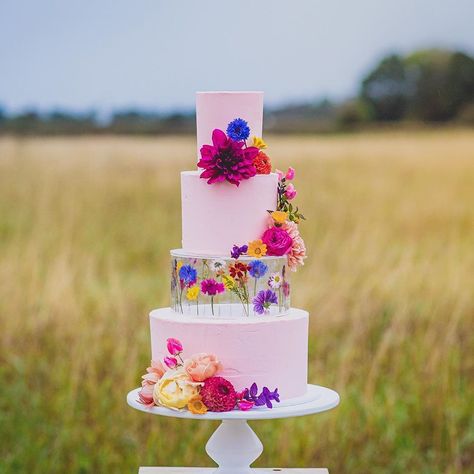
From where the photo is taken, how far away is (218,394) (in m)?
3.63

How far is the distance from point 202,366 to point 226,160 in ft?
2.19

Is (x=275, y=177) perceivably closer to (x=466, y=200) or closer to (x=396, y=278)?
(x=396, y=278)

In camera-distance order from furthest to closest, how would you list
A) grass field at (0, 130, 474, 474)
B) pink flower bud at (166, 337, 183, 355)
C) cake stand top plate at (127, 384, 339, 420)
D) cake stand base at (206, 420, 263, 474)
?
grass field at (0, 130, 474, 474) < cake stand base at (206, 420, 263, 474) < pink flower bud at (166, 337, 183, 355) < cake stand top plate at (127, 384, 339, 420)

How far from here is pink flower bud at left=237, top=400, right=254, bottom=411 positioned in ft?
12.0

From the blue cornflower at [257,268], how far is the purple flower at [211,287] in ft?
0.36

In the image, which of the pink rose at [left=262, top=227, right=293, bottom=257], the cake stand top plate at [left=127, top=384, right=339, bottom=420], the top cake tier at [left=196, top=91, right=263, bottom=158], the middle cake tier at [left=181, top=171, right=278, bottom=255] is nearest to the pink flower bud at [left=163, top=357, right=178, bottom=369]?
the cake stand top plate at [left=127, top=384, right=339, bottom=420]

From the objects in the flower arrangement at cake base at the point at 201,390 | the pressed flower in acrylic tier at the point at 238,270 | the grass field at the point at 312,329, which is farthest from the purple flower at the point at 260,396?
the grass field at the point at 312,329

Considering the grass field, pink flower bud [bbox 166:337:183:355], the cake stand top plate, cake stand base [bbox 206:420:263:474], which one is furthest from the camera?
the grass field

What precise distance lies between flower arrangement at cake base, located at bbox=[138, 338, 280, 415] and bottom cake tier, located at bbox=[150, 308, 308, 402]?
0.04 m

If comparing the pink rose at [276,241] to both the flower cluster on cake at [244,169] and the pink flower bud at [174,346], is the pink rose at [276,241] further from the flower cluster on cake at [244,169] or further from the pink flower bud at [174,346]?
the pink flower bud at [174,346]

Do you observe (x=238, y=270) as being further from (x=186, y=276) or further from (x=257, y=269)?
(x=186, y=276)

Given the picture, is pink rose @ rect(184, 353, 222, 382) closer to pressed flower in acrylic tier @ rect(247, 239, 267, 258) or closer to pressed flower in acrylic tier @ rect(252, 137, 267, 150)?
pressed flower in acrylic tier @ rect(247, 239, 267, 258)

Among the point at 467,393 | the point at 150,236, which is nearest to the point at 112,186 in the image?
the point at 150,236

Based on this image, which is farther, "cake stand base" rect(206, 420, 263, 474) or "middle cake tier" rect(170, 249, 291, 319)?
"cake stand base" rect(206, 420, 263, 474)
